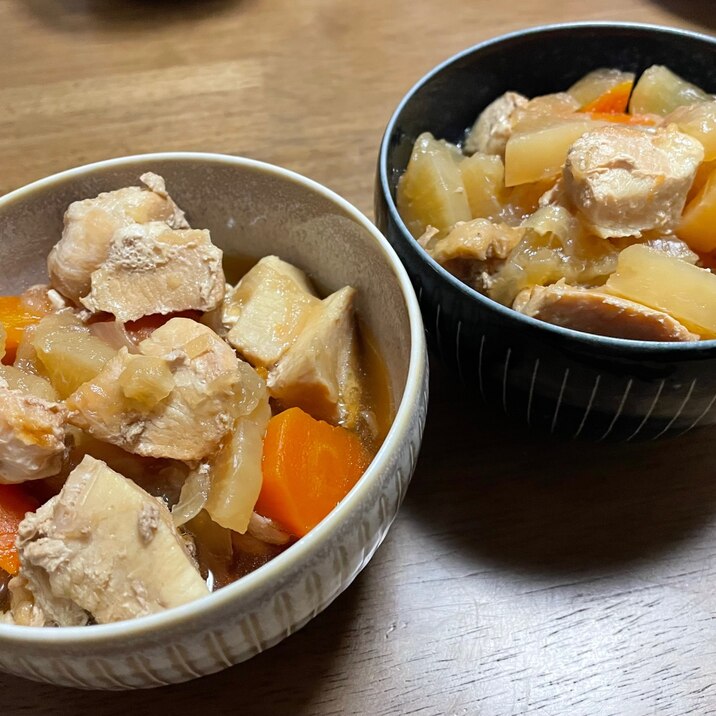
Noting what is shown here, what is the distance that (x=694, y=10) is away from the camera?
1.73 m

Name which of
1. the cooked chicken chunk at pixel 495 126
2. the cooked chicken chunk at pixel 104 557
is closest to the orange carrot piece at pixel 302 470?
the cooked chicken chunk at pixel 104 557

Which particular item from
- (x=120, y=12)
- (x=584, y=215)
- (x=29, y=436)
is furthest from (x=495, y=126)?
(x=120, y=12)

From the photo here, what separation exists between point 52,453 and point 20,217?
34cm

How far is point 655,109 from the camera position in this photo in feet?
3.57

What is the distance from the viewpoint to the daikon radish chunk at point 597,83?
1119 millimetres

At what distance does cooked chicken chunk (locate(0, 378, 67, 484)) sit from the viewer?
69 cm

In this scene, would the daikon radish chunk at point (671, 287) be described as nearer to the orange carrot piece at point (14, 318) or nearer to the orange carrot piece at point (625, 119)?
the orange carrot piece at point (625, 119)

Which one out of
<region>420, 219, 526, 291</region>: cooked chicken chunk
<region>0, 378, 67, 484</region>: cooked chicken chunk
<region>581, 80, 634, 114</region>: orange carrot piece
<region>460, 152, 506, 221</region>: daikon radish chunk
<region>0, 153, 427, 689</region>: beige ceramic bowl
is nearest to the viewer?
<region>0, 153, 427, 689</region>: beige ceramic bowl

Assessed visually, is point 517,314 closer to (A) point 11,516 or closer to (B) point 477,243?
(B) point 477,243

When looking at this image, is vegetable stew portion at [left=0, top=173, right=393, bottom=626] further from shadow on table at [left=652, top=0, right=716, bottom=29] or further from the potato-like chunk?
shadow on table at [left=652, top=0, right=716, bottom=29]

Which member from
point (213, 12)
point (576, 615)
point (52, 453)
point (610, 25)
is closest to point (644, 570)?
point (576, 615)

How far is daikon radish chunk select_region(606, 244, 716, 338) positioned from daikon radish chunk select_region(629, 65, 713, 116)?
37 cm

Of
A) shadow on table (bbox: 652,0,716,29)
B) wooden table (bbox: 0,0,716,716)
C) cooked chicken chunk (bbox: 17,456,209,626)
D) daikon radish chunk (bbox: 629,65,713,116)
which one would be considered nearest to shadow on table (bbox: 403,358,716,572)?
wooden table (bbox: 0,0,716,716)

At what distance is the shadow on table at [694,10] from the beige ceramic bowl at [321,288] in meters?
1.31
